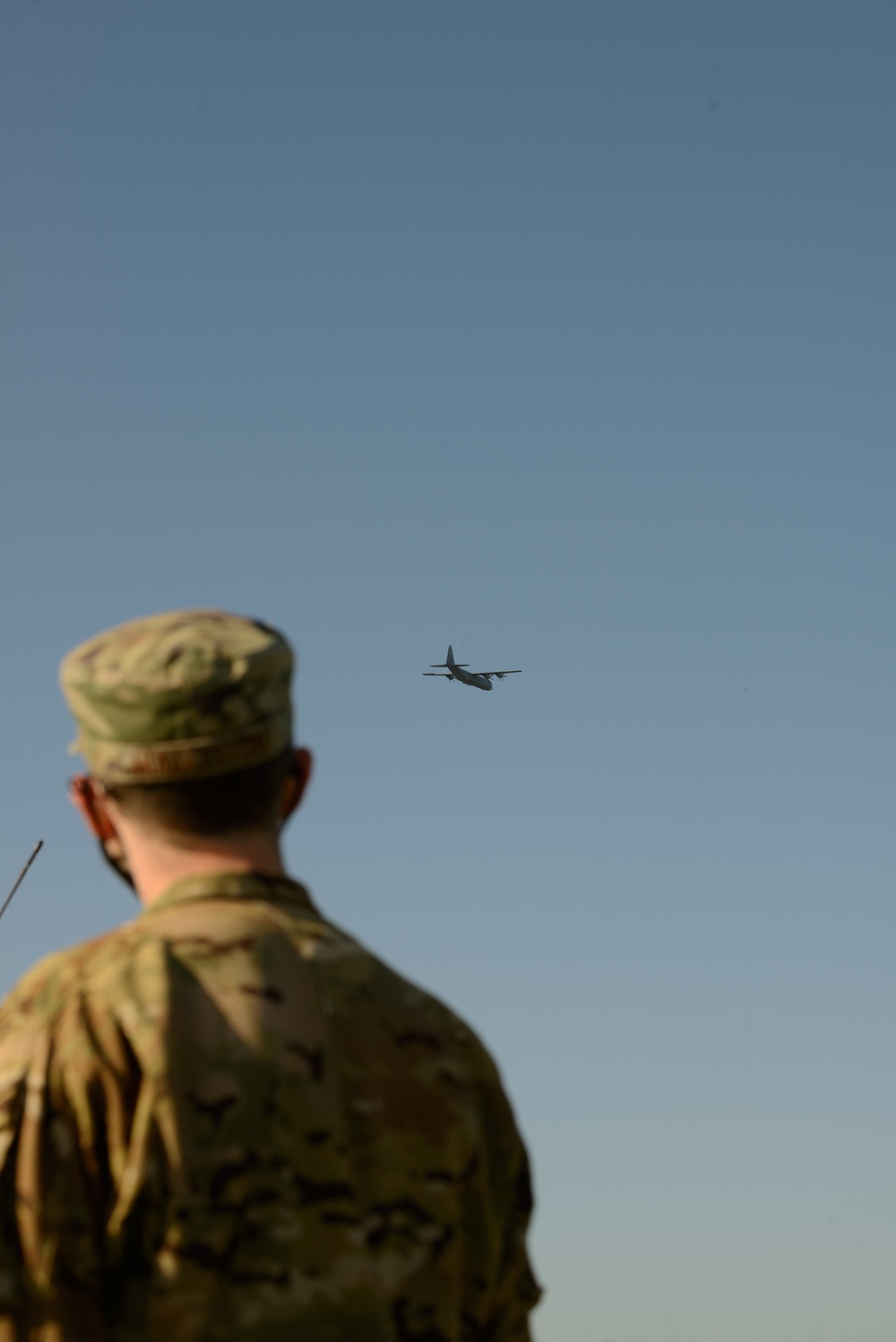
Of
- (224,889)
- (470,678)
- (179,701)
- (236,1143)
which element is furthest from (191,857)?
(470,678)

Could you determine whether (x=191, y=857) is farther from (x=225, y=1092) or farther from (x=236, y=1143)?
(x=236, y=1143)

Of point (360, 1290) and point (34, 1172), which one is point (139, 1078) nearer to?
point (34, 1172)

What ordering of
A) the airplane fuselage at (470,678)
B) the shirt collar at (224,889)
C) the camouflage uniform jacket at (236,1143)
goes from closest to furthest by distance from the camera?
1. the camouflage uniform jacket at (236,1143)
2. the shirt collar at (224,889)
3. the airplane fuselage at (470,678)

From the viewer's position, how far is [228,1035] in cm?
483

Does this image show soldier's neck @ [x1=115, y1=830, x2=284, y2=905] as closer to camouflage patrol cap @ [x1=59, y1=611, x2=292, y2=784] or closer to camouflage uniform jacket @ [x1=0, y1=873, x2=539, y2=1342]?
camouflage uniform jacket @ [x1=0, y1=873, x2=539, y2=1342]

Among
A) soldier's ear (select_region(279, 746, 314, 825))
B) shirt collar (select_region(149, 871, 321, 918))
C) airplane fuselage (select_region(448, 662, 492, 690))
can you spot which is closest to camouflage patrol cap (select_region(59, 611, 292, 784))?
soldier's ear (select_region(279, 746, 314, 825))

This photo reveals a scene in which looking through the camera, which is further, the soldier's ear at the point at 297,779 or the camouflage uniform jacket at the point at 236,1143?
the soldier's ear at the point at 297,779

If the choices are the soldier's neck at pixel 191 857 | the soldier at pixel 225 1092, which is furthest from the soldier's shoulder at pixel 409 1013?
the soldier's neck at pixel 191 857

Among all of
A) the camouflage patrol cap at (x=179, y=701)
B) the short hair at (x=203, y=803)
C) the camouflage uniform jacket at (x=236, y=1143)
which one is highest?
the camouflage patrol cap at (x=179, y=701)

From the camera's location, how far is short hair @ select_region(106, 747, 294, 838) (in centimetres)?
523

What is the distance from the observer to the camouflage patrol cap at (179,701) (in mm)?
5219

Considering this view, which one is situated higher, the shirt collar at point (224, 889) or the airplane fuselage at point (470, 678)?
the shirt collar at point (224, 889)

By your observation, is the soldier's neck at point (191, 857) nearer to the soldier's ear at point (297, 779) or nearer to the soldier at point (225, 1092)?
the soldier at point (225, 1092)

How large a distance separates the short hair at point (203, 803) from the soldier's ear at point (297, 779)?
0.55 feet
